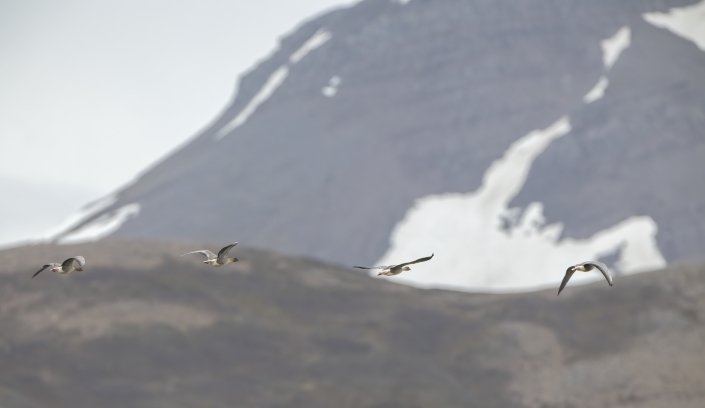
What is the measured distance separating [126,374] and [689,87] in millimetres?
140284

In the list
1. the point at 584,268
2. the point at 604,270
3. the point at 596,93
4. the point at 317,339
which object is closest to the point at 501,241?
the point at 596,93

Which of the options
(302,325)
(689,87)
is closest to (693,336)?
(302,325)

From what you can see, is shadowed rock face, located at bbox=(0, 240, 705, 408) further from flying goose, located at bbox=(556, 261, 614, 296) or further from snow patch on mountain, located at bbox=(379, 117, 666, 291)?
snow patch on mountain, located at bbox=(379, 117, 666, 291)

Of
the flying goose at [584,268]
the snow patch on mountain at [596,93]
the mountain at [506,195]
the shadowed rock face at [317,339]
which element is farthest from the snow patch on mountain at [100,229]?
the flying goose at [584,268]

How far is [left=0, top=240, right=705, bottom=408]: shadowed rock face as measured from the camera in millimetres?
73562

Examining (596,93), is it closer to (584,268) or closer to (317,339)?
(317,339)

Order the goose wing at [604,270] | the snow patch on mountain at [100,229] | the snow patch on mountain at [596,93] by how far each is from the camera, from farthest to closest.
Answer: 1. the snow patch on mountain at [596,93]
2. the snow patch on mountain at [100,229]
3. the goose wing at [604,270]

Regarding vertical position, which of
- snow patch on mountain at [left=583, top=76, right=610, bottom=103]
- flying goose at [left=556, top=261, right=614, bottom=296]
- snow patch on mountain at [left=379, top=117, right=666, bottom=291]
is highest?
flying goose at [left=556, top=261, right=614, bottom=296]

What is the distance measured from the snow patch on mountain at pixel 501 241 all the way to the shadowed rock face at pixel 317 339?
5898cm

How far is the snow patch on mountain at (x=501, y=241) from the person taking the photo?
15588 cm

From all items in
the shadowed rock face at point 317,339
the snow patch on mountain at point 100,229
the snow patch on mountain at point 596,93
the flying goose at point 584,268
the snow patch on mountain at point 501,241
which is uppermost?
the flying goose at point 584,268

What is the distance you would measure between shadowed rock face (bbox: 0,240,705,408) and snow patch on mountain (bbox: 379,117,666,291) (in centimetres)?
5898

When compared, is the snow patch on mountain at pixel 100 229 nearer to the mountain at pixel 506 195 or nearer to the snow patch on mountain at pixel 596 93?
the mountain at pixel 506 195

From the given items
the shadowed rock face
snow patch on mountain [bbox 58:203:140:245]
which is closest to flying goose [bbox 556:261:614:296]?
the shadowed rock face
